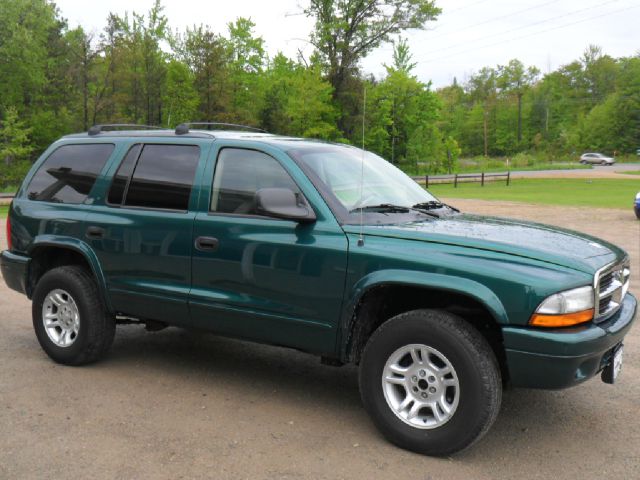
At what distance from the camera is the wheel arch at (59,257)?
4930mm

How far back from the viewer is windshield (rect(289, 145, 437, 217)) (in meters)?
4.24

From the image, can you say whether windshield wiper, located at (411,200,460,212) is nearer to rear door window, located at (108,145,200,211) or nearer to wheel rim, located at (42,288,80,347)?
rear door window, located at (108,145,200,211)

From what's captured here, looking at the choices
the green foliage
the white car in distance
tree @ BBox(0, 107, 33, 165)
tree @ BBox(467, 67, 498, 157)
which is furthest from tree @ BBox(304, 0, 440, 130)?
tree @ BBox(467, 67, 498, 157)

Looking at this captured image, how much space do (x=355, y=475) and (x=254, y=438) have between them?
729 mm

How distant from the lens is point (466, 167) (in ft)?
252

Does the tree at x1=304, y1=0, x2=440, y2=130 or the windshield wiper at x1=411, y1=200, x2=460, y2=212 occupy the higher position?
the tree at x1=304, y1=0, x2=440, y2=130

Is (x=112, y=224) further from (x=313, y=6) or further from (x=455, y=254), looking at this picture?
(x=313, y=6)

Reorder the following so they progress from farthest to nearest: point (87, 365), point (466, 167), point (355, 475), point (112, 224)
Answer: point (466, 167)
point (87, 365)
point (112, 224)
point (355, 475)

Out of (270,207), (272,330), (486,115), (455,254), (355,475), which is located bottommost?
(355,475)

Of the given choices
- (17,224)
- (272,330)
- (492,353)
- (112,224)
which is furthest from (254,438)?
(17,224)

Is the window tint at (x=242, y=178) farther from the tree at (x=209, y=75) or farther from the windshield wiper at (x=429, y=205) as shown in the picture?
the tree at (x=209, y=75)

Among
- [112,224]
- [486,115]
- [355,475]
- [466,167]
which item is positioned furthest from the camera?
[486,115]

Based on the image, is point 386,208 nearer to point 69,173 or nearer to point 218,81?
point 69,173

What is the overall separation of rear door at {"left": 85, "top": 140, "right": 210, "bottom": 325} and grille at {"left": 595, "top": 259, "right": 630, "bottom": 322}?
8.40ft
